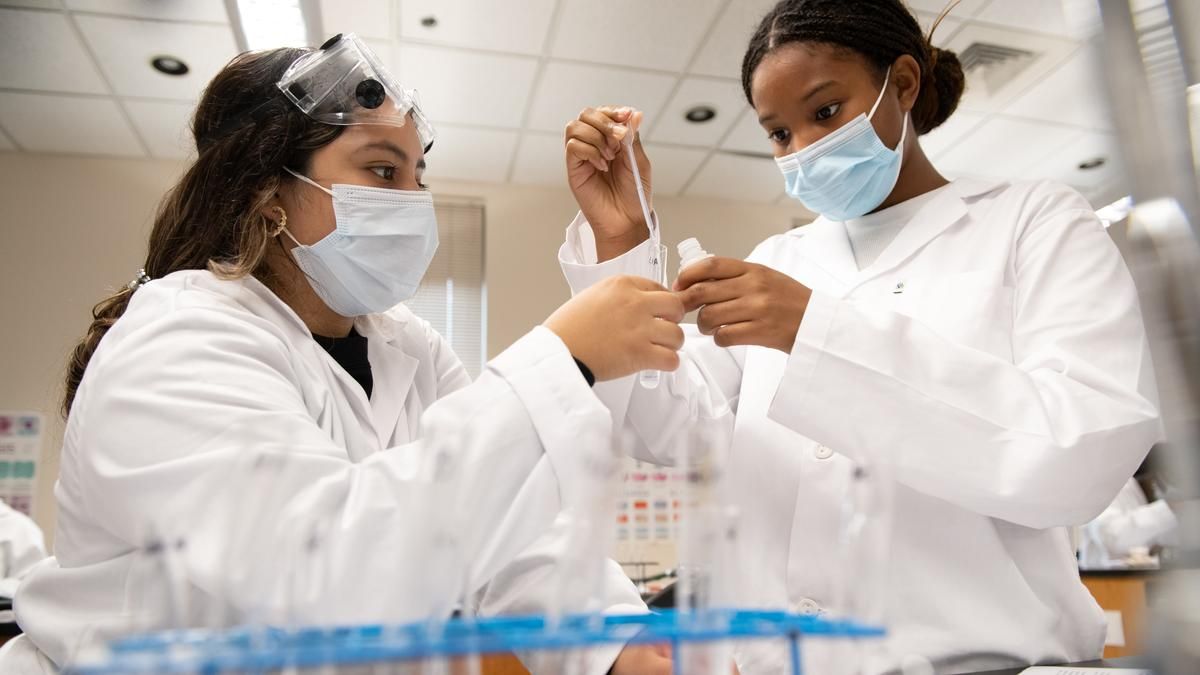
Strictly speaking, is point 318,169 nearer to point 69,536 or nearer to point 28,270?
point 69,536

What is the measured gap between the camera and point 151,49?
3.42m

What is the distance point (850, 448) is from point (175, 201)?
39.1 inches

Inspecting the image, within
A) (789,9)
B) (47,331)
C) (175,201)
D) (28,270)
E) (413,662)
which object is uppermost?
(28,270)

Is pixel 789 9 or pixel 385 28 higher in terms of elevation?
pixel 385 28

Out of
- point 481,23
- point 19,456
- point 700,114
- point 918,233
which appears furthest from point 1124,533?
point 19,456

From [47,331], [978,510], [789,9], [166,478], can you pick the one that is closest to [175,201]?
[166,478]

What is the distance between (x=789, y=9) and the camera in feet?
4.12

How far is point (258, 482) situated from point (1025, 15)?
383cm

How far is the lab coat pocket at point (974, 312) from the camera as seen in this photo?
1015 millimetres

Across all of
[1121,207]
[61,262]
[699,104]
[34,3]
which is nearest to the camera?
[1121,207]

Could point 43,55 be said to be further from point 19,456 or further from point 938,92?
point 938,92

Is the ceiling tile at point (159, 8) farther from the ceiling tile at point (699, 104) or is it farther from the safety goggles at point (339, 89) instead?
the safety goggles at point (339, 89)

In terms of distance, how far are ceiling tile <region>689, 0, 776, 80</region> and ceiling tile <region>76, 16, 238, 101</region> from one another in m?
2.01

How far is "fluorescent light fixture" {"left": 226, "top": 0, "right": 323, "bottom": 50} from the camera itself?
3096mm
